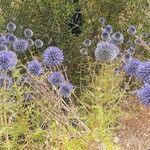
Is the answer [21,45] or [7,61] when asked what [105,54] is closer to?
[21,45]

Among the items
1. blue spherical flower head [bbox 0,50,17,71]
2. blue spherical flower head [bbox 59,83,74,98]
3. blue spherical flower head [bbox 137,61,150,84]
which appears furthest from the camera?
blue spherical flower head [bbox 59,83,74,98]

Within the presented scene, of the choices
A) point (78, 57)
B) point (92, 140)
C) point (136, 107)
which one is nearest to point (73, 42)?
point (78, 57)

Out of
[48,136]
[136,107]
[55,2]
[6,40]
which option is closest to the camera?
[48,136]

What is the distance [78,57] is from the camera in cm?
780

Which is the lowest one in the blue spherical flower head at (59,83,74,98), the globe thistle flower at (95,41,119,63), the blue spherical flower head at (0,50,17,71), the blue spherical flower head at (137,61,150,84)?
the blue spherical flower head at (59,83,74,98)

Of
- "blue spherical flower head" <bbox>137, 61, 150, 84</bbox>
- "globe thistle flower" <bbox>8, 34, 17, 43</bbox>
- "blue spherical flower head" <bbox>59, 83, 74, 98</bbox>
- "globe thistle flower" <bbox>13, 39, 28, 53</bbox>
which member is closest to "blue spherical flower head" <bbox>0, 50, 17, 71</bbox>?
"blue spherical flower head" <bbox>59, 83, 74, 98</bbox>

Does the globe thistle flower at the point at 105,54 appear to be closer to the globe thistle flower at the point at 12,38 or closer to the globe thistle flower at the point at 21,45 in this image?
the globe thistle flower at the point at 21,45

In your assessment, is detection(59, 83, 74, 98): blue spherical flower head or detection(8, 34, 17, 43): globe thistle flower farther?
detection(8, 34, 17, 43): globe thistle flower

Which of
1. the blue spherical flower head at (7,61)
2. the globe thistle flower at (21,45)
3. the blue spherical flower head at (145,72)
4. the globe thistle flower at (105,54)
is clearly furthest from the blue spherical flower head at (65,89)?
the globe thistle flower at (21,45)

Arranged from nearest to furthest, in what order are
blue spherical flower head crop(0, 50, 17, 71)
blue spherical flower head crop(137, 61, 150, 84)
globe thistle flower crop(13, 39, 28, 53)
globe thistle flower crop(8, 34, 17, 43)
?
1. blue spherical flower head crop(137, 61, 150, 84)
2. blue spherical flower head crop(0, 50, 17, 71)
3. globe thistle flower crop(13, 39, 28, 53)
4. globe thistle flower crop(8, 34, 17, 43)

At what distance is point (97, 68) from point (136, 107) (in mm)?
1164

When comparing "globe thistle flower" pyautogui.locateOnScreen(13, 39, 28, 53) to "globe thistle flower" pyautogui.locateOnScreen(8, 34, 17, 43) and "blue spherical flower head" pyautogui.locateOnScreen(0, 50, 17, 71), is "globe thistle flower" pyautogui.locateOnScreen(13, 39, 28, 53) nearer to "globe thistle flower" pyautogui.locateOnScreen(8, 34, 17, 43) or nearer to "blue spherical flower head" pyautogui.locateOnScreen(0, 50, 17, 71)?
"globe thistle flower" pyautogui.locateOnScreen(8, 34, 17, 43)

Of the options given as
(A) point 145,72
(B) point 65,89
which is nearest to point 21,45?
(B) point 65,89

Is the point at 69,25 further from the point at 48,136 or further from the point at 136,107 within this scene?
the point at 48,136
